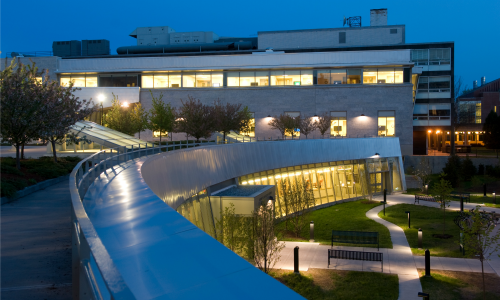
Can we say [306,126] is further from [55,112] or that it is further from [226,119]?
[55,112]

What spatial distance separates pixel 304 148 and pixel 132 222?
29752 millimetres

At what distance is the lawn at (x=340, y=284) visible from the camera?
1591 centimetres

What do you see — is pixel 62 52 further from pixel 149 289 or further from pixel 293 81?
pixel 149 289

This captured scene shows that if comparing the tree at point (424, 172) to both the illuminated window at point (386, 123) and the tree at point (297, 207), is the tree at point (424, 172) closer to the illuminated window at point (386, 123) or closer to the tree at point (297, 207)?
the illuminated window at point (386, 123)

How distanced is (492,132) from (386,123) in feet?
71.3

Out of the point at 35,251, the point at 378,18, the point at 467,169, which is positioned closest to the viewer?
the point at 35,251

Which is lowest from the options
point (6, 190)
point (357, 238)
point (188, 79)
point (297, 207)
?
point (357, 238)

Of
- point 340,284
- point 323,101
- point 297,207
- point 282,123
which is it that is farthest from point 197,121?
point 340,284

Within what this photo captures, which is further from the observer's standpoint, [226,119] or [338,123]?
[338,123]

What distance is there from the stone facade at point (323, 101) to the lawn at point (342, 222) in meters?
17.3

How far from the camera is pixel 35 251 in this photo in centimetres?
782

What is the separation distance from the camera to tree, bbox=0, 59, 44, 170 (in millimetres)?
21219

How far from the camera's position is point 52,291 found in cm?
567

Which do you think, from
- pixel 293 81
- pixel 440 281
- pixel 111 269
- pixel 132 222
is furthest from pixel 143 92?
pixel 111 269
